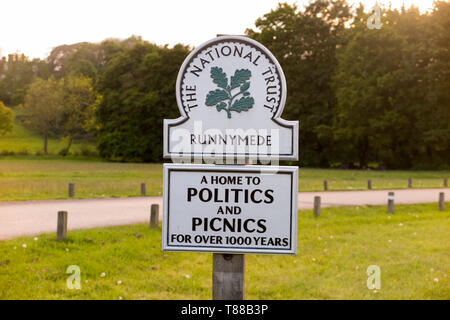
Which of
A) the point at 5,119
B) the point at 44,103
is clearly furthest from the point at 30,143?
the point at 5,119

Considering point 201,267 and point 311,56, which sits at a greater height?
point 311,56

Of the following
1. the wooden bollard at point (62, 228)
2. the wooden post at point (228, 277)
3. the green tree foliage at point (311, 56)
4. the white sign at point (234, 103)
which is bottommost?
the wooden bollard at point (62, 228)

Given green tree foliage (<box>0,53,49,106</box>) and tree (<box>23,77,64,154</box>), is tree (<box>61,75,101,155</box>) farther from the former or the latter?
green tree foliage (<box>0,53,49,106</box>)

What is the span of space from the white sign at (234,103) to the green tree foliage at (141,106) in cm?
5240

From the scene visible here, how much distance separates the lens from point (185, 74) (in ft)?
11.0

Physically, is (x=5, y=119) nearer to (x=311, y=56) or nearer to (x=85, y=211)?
(x=311, y=56)

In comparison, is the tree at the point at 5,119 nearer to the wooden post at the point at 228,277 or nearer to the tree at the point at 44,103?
the tree at the point at 44,103

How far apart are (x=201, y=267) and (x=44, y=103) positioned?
193 ft

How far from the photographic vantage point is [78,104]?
2562 inches

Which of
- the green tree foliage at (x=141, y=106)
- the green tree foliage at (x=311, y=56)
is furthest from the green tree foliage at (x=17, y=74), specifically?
the green tree foliage at (x=311, y=56)

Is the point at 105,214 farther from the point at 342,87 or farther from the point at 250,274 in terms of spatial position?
the point at 342,87

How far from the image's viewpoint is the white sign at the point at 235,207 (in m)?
3.34

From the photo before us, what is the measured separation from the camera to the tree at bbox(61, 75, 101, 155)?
212 ft
